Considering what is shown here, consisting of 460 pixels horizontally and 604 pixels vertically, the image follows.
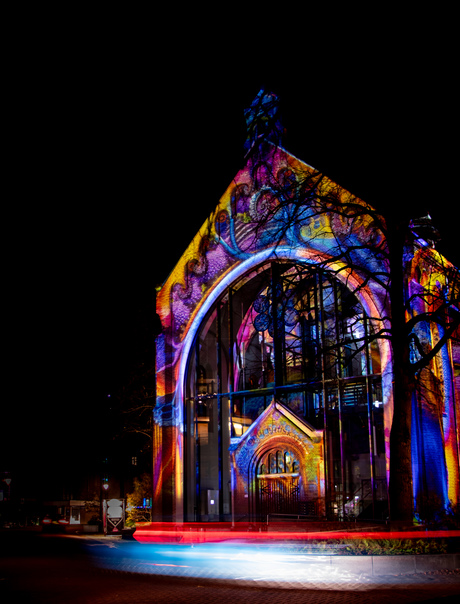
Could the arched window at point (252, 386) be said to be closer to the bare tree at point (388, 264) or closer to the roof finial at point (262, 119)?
the bare tree at point (388, 264)

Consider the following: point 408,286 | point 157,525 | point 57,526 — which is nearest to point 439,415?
point 408,286

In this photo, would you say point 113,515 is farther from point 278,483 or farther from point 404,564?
point 404,564

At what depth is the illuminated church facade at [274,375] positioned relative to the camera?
875 inches

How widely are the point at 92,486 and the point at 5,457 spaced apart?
846cm

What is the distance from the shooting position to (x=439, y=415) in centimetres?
2105

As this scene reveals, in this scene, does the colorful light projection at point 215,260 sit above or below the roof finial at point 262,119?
below

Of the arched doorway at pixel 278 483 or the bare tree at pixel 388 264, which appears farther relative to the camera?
the arched doorway at pixel 278 483

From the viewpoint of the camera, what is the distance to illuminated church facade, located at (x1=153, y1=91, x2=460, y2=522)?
875 inches

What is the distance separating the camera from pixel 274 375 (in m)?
25.7

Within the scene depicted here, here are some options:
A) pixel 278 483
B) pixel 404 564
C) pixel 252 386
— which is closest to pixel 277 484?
pixel 278 483

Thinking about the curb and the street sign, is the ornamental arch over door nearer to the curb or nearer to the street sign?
the curb

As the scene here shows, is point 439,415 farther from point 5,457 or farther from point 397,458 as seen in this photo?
point 5,457

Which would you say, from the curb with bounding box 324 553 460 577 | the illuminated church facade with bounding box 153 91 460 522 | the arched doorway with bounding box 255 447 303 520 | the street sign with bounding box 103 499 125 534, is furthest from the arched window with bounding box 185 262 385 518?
the curb with bounding box 324 553 460 577

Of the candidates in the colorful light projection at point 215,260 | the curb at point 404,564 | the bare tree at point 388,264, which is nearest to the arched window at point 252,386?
the colorful light projection at point 215,260
